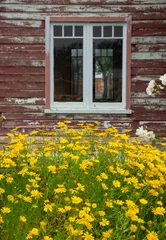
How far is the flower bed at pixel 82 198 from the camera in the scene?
6.95 feet

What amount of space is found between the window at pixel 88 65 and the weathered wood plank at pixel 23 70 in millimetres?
154

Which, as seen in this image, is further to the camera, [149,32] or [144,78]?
[144,78]

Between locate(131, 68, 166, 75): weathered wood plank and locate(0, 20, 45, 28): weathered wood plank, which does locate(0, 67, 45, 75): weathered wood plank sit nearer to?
locate(0, 20, 45, 28): weathered wood plank

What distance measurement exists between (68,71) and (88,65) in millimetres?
399

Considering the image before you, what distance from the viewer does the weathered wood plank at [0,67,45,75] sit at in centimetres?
717

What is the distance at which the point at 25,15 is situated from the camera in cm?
710

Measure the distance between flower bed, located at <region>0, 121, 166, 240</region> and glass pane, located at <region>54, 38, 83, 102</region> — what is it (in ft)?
13.2

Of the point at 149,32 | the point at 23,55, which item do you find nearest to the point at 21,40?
the point at 23,55

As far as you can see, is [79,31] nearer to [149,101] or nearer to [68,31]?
[68,31]

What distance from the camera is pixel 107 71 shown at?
23.8 ft

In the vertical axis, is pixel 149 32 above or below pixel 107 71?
above

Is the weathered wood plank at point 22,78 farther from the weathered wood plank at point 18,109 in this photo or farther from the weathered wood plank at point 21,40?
the weathered wood plank at point 21,40

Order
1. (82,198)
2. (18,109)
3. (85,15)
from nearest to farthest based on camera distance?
(82,198), (85,15), (18,109)

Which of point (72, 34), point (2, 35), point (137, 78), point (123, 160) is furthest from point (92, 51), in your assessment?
point (123, 160)
